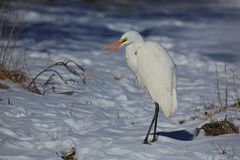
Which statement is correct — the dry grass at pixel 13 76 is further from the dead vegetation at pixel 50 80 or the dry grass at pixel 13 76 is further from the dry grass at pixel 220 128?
the dry grass at pixel 220 128

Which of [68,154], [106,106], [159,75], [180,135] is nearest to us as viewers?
[68,154]

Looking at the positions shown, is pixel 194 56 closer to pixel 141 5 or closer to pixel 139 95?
pixel 139 95

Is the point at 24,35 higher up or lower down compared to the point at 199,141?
higher up

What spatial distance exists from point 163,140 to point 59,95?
189cm

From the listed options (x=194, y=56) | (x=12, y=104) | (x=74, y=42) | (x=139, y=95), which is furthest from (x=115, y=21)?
(x=12, y=104)

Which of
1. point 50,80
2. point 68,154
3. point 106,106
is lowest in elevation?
point 68,154

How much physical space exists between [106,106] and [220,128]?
1.82 meters

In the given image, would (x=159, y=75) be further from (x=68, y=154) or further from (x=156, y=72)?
(x=68, y=154)

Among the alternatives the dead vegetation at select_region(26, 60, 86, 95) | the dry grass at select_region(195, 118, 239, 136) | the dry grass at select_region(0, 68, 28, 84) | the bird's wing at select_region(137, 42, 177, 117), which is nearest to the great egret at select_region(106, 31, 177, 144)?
the bird's wing at select_region(137, 42, 177, 117)

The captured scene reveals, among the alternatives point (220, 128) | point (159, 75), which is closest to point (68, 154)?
point (159, 75)

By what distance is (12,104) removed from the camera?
5.86m

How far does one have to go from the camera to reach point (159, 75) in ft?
17.2

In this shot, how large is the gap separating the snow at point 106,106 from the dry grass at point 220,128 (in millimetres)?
90

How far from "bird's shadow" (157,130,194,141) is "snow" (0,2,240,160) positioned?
19mm
